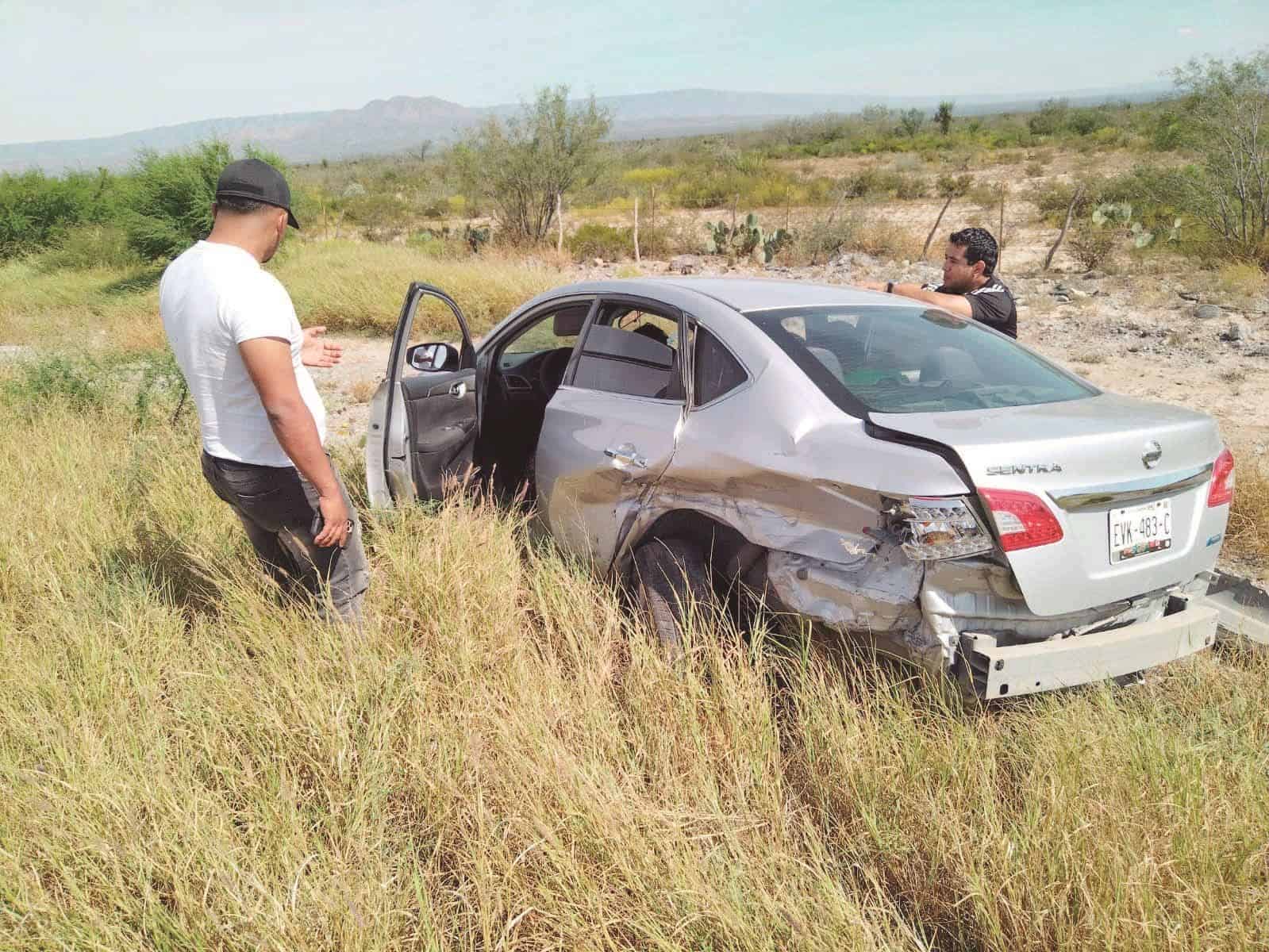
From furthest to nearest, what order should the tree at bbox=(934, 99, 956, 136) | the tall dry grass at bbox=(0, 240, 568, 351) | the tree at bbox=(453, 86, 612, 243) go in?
the tree at bbox=(934, 99, 956, 136)
the tree at bbox=(453, 86, 612, 243)
the tall dry grass at bbox=(0, 240, 568, 351)

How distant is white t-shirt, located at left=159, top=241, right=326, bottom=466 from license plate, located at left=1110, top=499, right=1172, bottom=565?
2594 mm

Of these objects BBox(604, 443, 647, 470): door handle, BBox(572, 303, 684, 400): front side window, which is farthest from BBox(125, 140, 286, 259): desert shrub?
BBox(604, 443, 647, 470): door handle

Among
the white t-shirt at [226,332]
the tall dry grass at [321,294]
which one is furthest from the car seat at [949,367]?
the tall dry grass at [321,294]

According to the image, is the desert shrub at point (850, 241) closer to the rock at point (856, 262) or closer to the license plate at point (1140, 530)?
the rock at point (856, 262)

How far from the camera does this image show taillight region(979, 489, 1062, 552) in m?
2.42

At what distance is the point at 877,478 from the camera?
2527mm

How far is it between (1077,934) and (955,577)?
899 mm

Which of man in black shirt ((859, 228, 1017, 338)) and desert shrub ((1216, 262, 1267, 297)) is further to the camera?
desert shrub ((1216, 262, 1267, 297))

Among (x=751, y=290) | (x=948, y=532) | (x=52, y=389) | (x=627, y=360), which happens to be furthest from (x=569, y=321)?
(x=52, y=389)

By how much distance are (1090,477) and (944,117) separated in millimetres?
56386

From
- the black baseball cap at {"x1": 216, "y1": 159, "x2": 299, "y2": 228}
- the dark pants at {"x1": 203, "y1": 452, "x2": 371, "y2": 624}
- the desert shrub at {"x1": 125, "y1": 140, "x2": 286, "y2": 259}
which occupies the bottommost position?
the dark pants at {"x1": 203, "y1": 452, "x2": 371, "y2": 624}

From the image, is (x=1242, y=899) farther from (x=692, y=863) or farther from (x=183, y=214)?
(x=183, y=214)

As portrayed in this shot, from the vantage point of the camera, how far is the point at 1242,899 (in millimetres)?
1916

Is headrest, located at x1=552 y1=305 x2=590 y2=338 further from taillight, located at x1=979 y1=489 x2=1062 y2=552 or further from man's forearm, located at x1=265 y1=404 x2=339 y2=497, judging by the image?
taillight, located at x1=979 y1=489 x2=1062 y2=552
